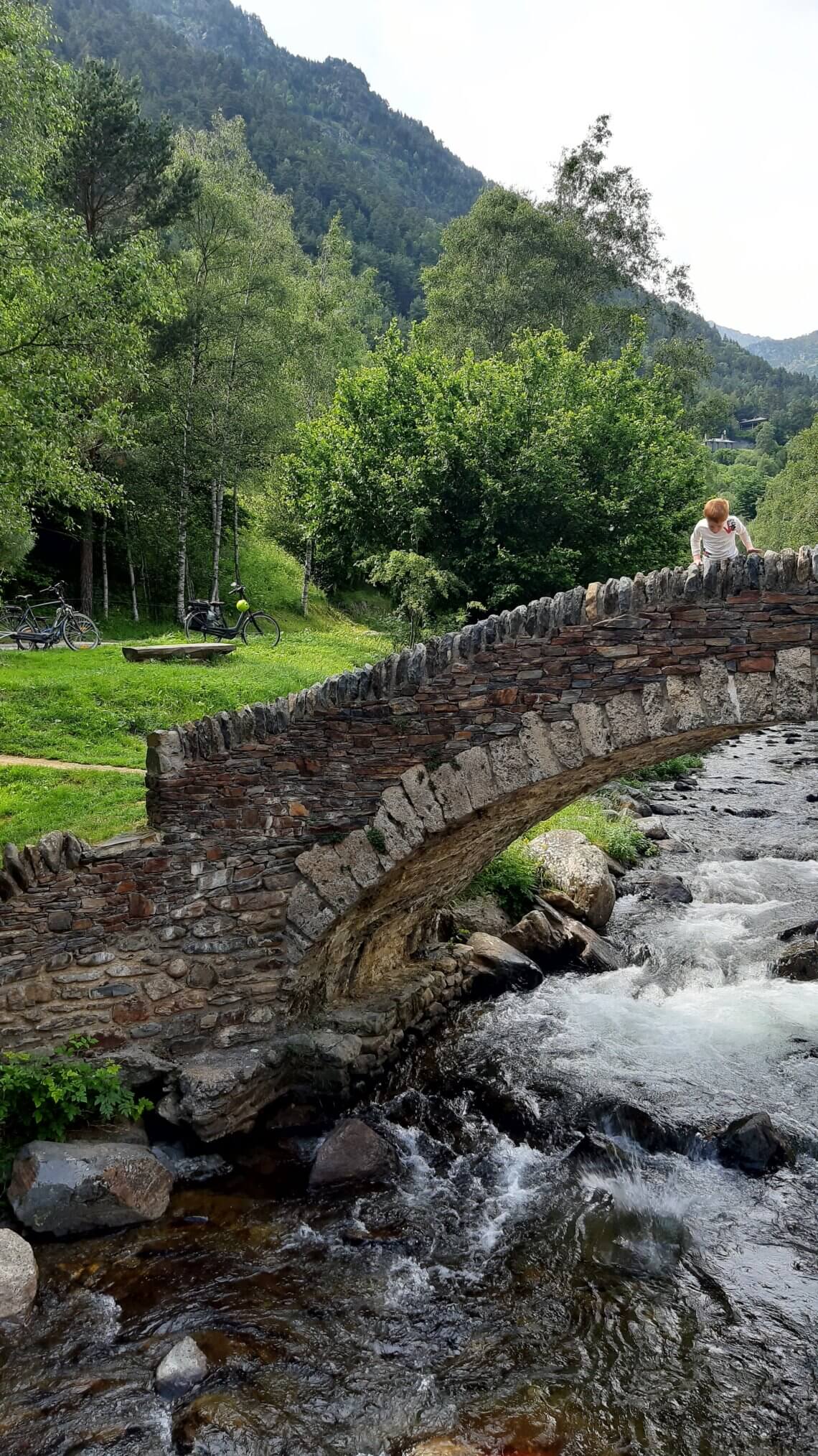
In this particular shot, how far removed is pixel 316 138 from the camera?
427 feet

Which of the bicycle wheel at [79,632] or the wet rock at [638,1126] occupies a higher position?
the bicycle wheel at [79,632]

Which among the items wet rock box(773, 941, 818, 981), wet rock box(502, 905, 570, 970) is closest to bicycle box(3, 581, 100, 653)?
wet rock box(502, 905, 570, 970)

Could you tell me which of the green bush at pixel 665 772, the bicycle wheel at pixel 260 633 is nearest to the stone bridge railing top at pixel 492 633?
the green bush at pixel 665 772

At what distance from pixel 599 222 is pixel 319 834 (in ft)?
99.0

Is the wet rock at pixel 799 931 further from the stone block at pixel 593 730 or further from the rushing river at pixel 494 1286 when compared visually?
the stone block at pixel 593 730

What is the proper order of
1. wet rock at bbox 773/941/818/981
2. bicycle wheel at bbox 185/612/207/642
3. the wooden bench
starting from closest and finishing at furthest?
1. wet rock at bbox 773/941/818/981
2. the wooden bench
3. bicycle wheel at bbox 185/612/207/642

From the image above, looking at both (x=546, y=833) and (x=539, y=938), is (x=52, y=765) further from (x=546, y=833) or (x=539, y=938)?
(x=546, y=833)

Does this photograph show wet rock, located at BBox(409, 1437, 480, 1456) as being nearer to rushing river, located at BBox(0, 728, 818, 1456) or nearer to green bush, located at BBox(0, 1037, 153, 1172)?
rushing river, located at BBox(0, 728, 818, 1456)

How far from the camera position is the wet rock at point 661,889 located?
12727 mm

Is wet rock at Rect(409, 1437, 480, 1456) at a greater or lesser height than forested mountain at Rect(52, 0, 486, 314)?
lesser

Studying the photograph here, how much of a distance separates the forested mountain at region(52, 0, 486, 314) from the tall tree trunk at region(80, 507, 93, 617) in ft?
223

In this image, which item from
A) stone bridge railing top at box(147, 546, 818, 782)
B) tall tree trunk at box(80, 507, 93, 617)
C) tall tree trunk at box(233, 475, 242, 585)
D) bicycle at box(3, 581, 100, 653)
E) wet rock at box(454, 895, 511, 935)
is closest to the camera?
stone bridge railing top at box(147, 546, 818, 782)

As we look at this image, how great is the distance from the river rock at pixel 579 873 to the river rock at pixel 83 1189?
689 cm

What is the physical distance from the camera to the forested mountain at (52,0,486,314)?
102m
